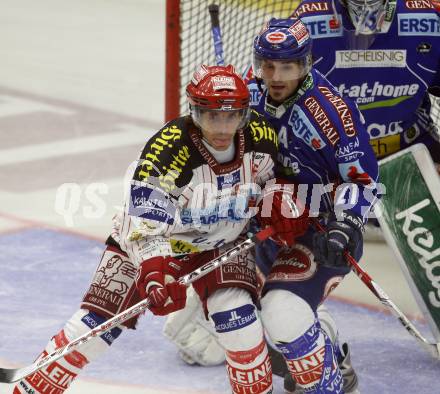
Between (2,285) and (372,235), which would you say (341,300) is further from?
(2,285)

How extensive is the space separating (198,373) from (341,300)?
0.98 metres

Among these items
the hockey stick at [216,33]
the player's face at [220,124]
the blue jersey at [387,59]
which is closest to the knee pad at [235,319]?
the player's face at [220,124]

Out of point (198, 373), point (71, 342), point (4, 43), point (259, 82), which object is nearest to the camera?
point (71, 342)

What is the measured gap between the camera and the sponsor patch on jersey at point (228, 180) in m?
3.90

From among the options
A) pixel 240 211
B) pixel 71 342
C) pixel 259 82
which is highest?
pixel 259 82

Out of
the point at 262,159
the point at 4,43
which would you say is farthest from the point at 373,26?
the point at 4,43

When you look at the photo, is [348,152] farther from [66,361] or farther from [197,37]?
[197,37]

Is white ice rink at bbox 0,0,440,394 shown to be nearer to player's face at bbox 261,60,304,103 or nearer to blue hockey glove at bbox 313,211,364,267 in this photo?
blue hockey glove at bbox 313,211,364,267

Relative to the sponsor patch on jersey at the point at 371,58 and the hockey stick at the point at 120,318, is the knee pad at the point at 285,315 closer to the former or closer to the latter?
the hockey stick at the point at 120,318

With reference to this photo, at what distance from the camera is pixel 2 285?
17.9ft

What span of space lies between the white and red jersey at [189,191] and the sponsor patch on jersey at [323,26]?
866mm

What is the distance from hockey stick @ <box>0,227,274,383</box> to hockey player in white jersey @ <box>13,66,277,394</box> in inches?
1.4

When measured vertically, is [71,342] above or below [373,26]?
below

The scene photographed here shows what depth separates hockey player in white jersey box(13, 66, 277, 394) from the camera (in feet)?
12.5
